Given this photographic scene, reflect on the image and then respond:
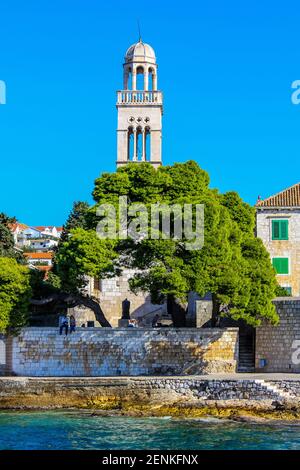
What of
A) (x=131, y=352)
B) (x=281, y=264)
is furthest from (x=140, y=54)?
(x=131, y=352)

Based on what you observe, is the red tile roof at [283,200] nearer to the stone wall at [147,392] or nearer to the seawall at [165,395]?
the seawall at [165,395]

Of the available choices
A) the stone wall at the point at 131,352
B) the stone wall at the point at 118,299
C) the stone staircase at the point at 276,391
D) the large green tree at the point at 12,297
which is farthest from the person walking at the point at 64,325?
the stone staircase at the point at 276,391

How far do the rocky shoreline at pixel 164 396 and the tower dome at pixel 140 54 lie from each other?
25.2 m

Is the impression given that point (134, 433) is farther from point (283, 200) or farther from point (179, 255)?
point (283, 200)

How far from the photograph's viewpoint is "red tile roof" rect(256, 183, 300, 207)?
4556 centimetres

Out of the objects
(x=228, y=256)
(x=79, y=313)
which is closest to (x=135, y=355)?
(x=228, y=256)

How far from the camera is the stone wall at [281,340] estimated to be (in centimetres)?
3625

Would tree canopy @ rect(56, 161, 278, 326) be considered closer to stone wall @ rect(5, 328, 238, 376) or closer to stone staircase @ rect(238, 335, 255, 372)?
stone wall @ rect(5, 328, 238, 376)

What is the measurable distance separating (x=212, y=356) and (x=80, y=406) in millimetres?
6357

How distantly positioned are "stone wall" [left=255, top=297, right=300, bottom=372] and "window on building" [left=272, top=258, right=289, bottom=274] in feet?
28.5

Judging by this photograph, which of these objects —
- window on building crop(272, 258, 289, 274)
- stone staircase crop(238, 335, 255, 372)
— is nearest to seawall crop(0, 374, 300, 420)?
stone staircase crop(238, 335, 255, 372)

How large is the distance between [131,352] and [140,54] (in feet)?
77.3

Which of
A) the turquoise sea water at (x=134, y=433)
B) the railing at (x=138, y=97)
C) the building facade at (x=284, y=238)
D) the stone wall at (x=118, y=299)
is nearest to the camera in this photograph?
the turquoise sea water at (x=134, y=433)
